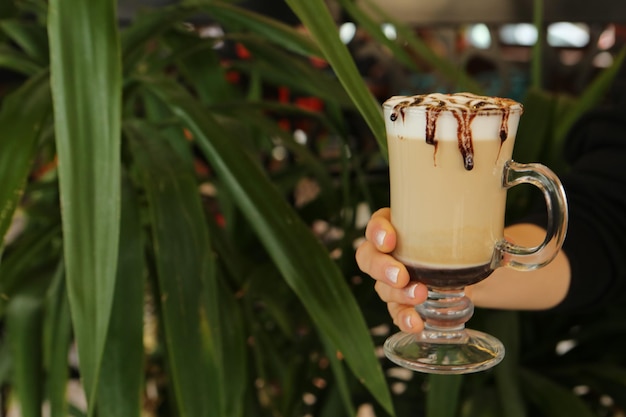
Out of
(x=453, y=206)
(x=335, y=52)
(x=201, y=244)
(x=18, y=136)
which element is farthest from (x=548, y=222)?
(x=18, y=136)

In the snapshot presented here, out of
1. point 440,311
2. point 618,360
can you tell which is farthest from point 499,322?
point 440,311

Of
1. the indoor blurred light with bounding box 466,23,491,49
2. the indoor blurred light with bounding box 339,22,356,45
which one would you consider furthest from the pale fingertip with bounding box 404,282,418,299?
the indoor blurred light with bounding box 466,23,491,49

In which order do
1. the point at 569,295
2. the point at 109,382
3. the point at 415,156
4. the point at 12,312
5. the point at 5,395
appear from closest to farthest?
the point at 415,156 < the point at 109,382 < the point at 12,312 < the point at 569,295 < the point at 5,395

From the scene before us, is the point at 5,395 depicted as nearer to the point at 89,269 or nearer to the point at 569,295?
the point at 89,269

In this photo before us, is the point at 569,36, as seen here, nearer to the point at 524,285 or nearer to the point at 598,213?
the point at 598,213

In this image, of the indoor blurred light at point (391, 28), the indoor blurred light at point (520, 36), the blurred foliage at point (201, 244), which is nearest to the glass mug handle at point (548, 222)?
the blurred foliage at point (201, 244)
